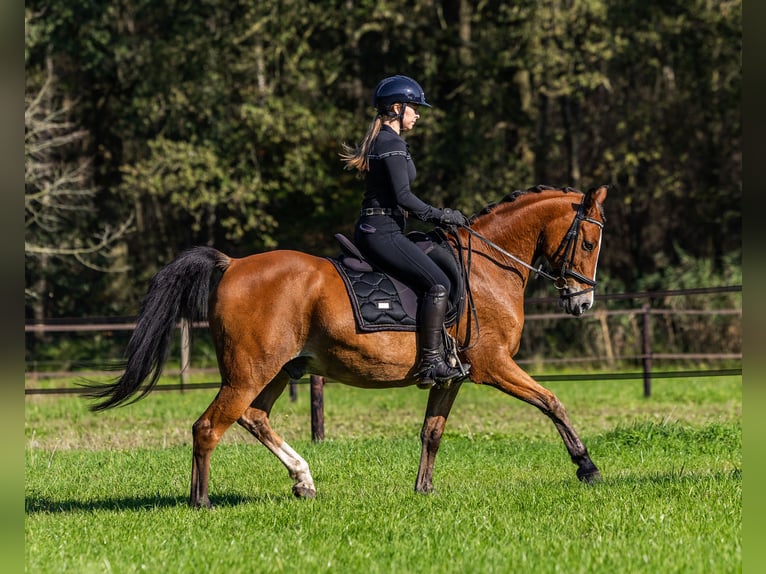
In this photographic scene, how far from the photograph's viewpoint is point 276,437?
789cm

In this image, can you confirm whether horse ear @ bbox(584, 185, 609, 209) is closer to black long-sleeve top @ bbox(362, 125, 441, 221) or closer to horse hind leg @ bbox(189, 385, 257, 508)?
black long-sleeve top @ bbox(362, 125, 441, 221)

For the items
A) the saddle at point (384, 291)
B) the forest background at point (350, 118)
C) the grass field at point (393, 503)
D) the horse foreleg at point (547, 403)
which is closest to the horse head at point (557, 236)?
the saddle at point (384, 291)

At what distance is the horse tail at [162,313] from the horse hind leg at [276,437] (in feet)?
2.52

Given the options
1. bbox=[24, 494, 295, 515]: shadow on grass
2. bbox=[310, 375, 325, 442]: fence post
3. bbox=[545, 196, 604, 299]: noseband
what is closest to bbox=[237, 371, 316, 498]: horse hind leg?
bbox=[24, 494, 295, 515]: shadow on grass

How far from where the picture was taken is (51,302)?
29.3 m

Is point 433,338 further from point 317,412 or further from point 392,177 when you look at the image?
point 317,412

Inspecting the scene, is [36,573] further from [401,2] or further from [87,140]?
[87,140]

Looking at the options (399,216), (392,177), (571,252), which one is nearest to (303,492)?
(399,216)

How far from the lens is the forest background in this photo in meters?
25.1

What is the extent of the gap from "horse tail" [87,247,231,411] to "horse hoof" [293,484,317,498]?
1296mm

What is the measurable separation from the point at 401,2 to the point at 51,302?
41.7ft

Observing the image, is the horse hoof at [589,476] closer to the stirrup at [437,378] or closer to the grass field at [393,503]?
the grass field at [393,503]

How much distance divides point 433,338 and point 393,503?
1185mm

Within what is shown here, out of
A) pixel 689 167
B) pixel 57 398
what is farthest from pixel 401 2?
pixel 57 398
